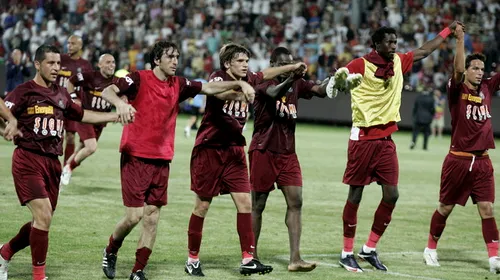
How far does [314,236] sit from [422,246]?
1.44m

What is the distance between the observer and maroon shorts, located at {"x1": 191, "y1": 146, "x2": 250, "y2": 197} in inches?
413

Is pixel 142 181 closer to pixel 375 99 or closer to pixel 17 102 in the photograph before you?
pixel 17 102

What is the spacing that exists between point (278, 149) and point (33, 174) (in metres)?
2.78

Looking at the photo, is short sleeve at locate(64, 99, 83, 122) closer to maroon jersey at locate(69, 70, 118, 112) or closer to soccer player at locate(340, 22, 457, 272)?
soccer player at locate(340, 22, 457, 272)

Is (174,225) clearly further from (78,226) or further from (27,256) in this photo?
(27,256)

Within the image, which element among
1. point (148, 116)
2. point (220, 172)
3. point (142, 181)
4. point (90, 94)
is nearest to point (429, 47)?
point (220, 172)

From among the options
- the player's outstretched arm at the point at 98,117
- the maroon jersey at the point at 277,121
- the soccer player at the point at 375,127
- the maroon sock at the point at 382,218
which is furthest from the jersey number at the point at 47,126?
the maroon sock at the point at 382,218

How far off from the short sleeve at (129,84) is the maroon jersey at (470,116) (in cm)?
385

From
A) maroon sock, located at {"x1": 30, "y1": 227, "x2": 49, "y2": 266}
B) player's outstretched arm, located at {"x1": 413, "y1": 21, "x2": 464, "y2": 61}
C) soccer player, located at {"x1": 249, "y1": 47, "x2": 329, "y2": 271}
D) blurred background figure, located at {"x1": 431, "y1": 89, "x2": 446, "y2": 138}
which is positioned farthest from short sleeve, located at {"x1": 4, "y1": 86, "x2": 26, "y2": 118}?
blurred background figure, located at {"x1": 431, "y1": 89, "x2": 446, "y2": 138}

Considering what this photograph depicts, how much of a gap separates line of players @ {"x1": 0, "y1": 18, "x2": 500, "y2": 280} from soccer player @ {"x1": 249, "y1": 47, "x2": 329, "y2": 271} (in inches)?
0.4

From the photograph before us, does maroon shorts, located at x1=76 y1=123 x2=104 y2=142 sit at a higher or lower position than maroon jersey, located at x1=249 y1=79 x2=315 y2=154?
lower

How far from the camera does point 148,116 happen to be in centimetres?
977

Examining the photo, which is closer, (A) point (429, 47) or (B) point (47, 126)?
(B) point (47, 126)

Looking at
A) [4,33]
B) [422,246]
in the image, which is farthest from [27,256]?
[4,33]
